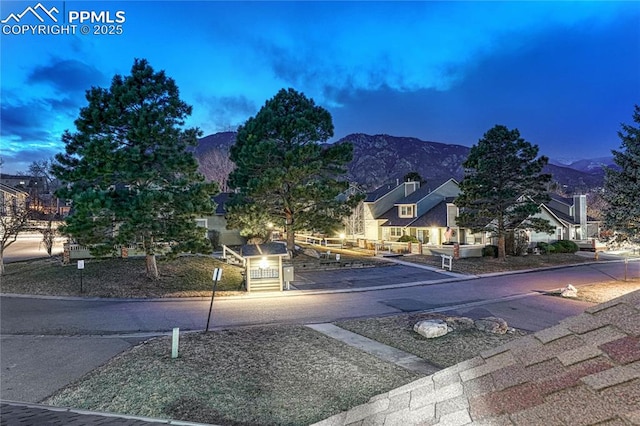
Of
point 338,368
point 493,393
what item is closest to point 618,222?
point 338,368

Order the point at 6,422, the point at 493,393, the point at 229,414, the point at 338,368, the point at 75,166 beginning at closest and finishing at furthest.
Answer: the point at 493,393 → the point at 6,422 → the point at 229,414 → the point at 338,368 → the point at 75,166

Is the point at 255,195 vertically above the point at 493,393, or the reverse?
the point at 255,195

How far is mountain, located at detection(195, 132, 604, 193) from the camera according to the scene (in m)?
146

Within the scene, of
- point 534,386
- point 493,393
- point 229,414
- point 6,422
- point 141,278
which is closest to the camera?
point 534,386

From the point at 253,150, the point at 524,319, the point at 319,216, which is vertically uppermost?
the point at 253,150

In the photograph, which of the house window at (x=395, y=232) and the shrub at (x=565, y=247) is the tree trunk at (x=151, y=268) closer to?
the house window at (x=395, y=232)

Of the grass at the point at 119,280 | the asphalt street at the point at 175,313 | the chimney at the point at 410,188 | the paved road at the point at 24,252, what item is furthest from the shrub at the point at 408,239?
the paved road at the point at 24,252

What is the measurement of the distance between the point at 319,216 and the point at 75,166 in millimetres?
15776

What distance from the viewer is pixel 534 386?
2.01m

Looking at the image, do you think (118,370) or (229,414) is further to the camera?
(118,370)

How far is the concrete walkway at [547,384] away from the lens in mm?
1704

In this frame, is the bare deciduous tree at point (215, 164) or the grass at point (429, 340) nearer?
the grass at point (429, 340)

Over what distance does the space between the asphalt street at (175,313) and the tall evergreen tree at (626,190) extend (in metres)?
3.75

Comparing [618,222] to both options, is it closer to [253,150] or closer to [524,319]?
[524,319]
